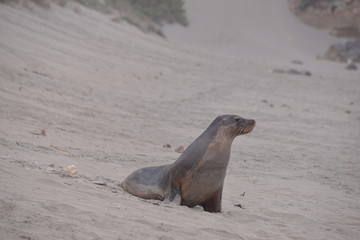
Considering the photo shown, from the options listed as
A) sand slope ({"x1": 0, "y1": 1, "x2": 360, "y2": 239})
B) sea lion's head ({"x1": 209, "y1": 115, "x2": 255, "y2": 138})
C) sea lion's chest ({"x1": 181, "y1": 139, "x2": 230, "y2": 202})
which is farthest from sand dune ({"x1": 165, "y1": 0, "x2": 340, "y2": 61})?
sea lion's chest ({"x1": 181, "y1": 139, "x2": 230, "y2": 202})

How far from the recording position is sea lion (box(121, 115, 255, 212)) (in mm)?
6004

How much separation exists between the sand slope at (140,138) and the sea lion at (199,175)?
0.15 m

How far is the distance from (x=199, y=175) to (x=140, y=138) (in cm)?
415

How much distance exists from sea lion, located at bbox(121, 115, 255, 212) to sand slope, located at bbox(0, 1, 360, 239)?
15 cm

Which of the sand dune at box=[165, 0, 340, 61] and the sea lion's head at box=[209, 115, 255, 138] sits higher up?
the sand dune at box=[165, 0, 340, 61]

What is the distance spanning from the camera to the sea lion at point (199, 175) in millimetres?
6004

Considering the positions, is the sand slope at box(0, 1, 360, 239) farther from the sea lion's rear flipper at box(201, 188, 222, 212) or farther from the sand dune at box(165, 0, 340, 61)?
the sand dune at box(165, 0, 340, 61)

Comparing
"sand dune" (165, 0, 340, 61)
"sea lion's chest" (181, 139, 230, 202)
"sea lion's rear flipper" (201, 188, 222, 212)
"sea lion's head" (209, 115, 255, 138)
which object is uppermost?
"sand dune" (165, 0, 340, 61)

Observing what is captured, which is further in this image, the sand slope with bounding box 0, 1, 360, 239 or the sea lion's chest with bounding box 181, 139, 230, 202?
the sea lion's chest with bounding box 181, 139, 230, 202

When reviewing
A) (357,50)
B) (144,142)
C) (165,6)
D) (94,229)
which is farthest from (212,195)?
(165,6)

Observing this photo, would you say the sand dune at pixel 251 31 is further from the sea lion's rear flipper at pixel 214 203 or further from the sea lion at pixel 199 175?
the sea lion's rear flipper at pixel 214 203

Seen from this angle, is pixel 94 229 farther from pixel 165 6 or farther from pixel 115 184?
pixel 165 6

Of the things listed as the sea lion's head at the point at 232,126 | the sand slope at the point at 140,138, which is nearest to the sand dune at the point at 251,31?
the sand slope at the point at 140,138

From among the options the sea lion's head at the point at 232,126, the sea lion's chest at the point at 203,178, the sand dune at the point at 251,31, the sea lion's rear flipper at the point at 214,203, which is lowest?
the sea lion's rear flipper at the point at 214,203
